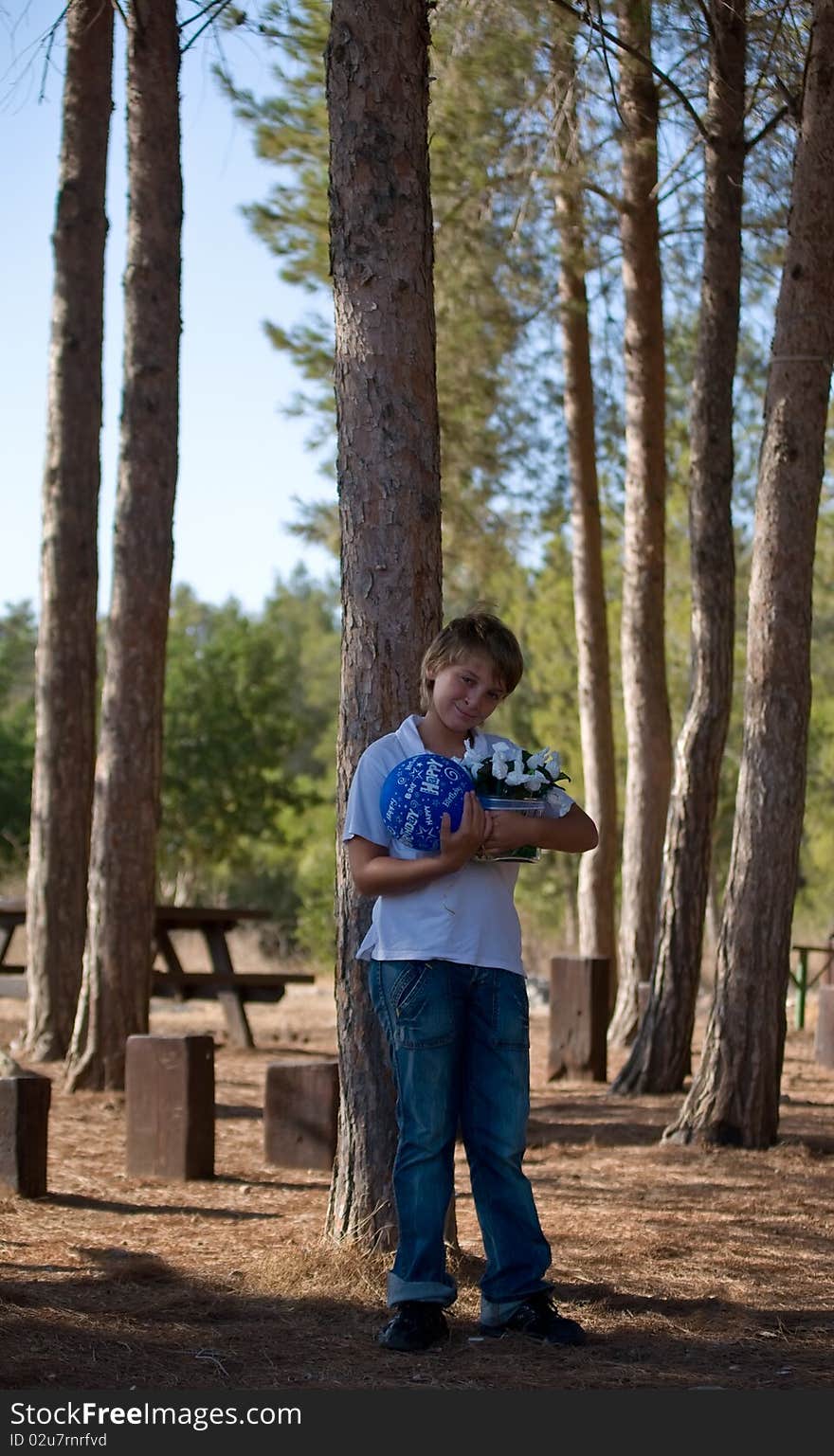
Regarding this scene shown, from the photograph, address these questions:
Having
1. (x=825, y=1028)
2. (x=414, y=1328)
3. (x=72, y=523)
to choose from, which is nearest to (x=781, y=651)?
(x=414, y=1328)

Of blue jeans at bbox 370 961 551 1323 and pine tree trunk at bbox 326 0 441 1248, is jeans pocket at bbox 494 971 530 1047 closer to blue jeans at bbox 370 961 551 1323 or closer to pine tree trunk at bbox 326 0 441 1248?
blue jeans at bbox 370 961 551 1323

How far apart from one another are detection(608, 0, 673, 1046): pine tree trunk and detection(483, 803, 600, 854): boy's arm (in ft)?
25.7

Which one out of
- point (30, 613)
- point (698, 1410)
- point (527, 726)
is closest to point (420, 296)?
point (698, 1410)

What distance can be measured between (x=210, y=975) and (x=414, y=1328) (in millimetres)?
7687

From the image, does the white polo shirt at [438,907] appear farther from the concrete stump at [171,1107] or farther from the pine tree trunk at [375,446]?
the concrete stump at [171,1107]

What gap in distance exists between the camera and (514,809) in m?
3.81

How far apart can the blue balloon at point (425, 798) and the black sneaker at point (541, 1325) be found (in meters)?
1.13

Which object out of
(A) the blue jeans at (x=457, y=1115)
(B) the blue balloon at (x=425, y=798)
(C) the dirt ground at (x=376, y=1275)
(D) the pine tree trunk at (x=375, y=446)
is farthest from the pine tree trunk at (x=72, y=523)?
(B) the blue balloon at (x=425, y=798)

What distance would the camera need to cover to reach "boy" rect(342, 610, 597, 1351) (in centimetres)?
385

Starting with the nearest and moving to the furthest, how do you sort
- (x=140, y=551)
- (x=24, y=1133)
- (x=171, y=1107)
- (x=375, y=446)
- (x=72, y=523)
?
(x=375, y=446), (x=24, y=1133), (x=171, y=1107), (x=140, y=551), (x=72, y=523)

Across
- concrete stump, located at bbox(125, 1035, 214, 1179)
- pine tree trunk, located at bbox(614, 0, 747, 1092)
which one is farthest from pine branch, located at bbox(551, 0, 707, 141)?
concrete stump, located at bbox(125, 1035, 214, 1179)

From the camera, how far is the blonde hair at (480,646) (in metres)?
3.92

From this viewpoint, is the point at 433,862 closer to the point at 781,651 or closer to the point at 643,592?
the point at 781,651

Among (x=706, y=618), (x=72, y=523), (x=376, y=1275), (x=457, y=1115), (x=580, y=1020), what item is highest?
(x=72, y=523)
